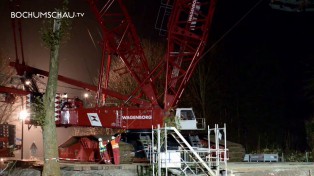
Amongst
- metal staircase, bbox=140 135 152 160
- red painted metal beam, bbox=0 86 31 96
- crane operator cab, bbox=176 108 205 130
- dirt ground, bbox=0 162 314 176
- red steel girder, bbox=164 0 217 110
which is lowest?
dirt ground, bbox=0 162 314 176

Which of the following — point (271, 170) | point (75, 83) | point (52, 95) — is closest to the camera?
point (52, 95)

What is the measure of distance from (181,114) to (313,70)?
1509cm

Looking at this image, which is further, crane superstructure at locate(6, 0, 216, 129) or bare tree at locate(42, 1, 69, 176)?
crane superstructure at locate(6, 0, 216, 129)

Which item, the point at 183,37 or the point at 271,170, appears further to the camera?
the point at 183,37

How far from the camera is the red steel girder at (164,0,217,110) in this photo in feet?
86.6

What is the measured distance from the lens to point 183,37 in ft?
88.4

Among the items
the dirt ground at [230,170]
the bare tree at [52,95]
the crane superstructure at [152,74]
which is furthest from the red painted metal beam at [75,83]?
the bare tree at [52,95]

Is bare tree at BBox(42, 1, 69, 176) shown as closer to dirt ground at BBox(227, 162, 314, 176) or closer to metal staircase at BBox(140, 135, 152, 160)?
dirt ground at BBox(227, 162, 314, 176)

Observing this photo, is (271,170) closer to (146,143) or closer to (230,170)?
(230,170)

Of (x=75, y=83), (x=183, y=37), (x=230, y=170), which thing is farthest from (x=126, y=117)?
(x=230, y=170)

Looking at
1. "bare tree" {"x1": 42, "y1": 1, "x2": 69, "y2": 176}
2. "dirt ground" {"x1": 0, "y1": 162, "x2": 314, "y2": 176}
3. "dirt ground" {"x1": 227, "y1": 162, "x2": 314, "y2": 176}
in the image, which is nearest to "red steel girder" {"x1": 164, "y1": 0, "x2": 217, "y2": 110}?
"dirt ground" {"x1": 0, "y1": 162, "x2": 314, "y2": 176}

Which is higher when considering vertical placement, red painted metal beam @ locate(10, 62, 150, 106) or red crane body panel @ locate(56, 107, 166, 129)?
red painted metal beam @ locate(10, 62, 150, 106)

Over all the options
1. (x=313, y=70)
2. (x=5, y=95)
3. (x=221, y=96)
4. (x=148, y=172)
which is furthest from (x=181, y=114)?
(x=221, y=96)

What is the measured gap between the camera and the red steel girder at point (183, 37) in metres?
26.4
